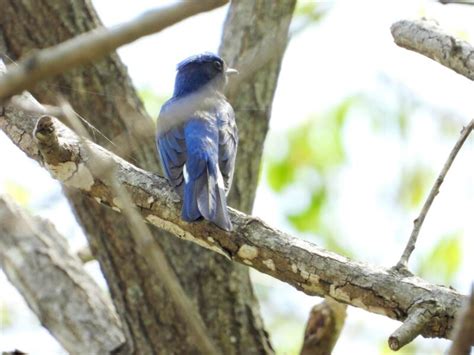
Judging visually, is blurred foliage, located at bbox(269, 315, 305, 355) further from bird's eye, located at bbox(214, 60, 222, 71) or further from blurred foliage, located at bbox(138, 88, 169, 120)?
bird's eye, located at bbox(214, 60, 222, 71)

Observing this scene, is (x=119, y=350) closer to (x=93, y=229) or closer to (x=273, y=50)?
(x=93, y=229)

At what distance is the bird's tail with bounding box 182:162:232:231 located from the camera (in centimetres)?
392

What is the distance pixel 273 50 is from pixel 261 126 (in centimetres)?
409

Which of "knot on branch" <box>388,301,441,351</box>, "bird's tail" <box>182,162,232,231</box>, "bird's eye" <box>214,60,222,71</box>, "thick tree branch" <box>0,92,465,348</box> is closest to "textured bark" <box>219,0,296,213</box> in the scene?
"bird's eye" <box>214,60,222,71</box>

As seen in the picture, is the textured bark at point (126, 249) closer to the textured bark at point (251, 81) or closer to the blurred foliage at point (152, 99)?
the textured bark at point (251, 81)

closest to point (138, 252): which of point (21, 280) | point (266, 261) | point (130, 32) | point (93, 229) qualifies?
point (93, 229)

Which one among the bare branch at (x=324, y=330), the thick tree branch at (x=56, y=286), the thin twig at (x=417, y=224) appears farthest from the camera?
the thick tree branch at (x=56, y=286)

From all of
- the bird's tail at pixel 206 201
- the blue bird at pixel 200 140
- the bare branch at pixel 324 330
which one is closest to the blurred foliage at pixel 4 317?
the blue bird at pixel 200 140

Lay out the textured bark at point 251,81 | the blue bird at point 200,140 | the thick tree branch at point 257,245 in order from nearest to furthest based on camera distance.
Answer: the thick tree branch at point 257,245, the blue bird at point 200,140, the textured bark at point 251,81

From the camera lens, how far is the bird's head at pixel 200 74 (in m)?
6.15

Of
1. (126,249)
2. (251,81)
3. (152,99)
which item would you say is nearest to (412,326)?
(126,249)

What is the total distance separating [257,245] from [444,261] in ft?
15.0

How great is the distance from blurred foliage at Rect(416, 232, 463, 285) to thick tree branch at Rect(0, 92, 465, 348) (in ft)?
14.1

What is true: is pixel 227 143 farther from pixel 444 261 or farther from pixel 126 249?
pixel 444 261
